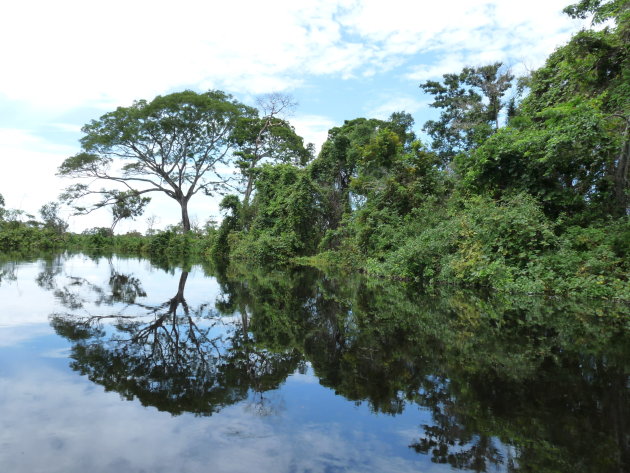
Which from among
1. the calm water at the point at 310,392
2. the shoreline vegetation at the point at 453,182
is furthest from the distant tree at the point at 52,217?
the calm water at the point at 310,392

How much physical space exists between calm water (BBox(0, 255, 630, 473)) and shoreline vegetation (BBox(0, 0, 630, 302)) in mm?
3814

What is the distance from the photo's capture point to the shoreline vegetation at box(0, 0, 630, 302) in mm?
9945

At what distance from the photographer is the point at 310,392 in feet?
10.9

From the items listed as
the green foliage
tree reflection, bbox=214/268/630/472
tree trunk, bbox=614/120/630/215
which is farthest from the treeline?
the green foliage

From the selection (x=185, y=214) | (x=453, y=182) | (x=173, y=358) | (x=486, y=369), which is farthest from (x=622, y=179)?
(x=185, y=214)

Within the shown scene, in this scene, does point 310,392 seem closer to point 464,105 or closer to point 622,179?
point 622,179

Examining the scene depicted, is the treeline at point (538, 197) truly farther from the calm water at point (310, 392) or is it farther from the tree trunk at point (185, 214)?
the tree trunk at point (185, 214)

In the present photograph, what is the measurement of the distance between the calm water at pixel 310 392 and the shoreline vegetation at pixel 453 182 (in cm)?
381

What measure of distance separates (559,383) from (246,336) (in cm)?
336

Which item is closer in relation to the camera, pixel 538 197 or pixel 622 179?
pixel 622 179

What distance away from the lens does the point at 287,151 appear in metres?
33.6

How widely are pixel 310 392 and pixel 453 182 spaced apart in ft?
48.2

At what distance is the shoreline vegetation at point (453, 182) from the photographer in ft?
32.6

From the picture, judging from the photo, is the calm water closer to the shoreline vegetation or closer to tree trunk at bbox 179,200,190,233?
the shoreline vegetation
